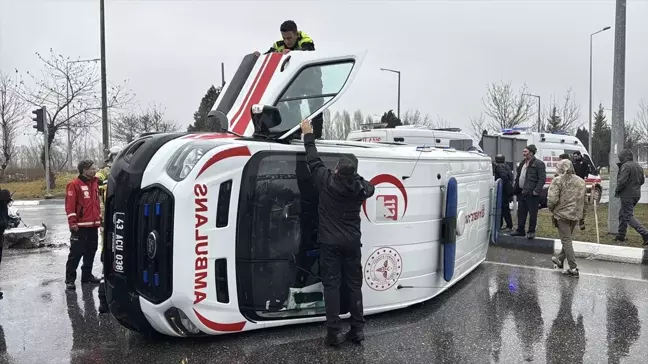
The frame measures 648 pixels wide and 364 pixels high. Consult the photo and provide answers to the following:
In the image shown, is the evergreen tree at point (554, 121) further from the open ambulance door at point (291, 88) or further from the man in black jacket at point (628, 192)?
the open ambulance door at point (291, 88)

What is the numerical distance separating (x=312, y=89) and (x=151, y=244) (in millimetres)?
2129

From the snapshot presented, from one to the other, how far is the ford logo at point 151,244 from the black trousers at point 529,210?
765 cm

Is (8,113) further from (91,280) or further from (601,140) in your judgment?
(601,140)

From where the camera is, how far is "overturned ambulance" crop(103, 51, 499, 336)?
411 cm

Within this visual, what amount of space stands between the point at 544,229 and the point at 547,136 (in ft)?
23.2

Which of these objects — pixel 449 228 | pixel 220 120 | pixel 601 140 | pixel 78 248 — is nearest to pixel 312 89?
pixel 220 120

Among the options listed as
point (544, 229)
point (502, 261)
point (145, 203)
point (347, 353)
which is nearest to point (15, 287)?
point (145, 203)

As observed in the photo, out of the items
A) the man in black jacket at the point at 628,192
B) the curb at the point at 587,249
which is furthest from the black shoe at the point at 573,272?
the man in black jacket at the point at 628,192

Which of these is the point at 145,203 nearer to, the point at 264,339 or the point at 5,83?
the point at 264,339

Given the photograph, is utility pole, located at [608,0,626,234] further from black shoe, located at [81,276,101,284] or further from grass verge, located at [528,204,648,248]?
black shoe, located at [81,276,101,284]

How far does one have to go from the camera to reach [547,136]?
56.0 ft

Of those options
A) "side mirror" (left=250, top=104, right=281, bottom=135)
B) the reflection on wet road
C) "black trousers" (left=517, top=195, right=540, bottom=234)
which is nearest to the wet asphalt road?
the reflection on wet road

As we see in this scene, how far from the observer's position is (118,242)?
431cm

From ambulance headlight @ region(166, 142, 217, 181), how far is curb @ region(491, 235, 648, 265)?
708cm
